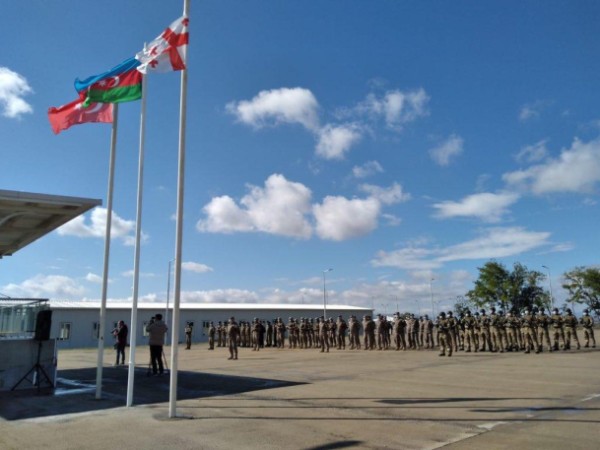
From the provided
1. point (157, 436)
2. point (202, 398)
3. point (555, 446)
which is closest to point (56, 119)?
point (202, 398)

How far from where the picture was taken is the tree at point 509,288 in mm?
69125

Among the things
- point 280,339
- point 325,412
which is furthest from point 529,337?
point 280,339

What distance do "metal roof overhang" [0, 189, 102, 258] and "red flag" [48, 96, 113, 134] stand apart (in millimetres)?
1808

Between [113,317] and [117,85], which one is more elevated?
[117,85]

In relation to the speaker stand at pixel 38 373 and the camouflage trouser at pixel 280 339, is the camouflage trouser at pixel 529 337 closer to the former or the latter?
the camouflage trouser at pixel 280 339

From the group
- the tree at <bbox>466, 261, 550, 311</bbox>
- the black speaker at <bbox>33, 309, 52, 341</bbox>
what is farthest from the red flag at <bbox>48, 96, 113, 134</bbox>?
the tree at <bbox>466, 261, 550, 311</bbox>

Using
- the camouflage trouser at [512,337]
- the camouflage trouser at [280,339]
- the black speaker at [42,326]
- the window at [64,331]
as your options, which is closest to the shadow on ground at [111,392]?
the black speaker at [42,326]

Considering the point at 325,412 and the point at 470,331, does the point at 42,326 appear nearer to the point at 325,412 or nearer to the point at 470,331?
the point at 325,412

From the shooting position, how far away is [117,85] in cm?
1116

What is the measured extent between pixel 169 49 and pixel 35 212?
638 cm

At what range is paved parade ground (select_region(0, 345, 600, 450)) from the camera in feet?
22.4

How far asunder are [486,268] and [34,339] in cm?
6664

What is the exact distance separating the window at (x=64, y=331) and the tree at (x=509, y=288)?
5289 centimetres

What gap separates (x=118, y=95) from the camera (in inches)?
438
